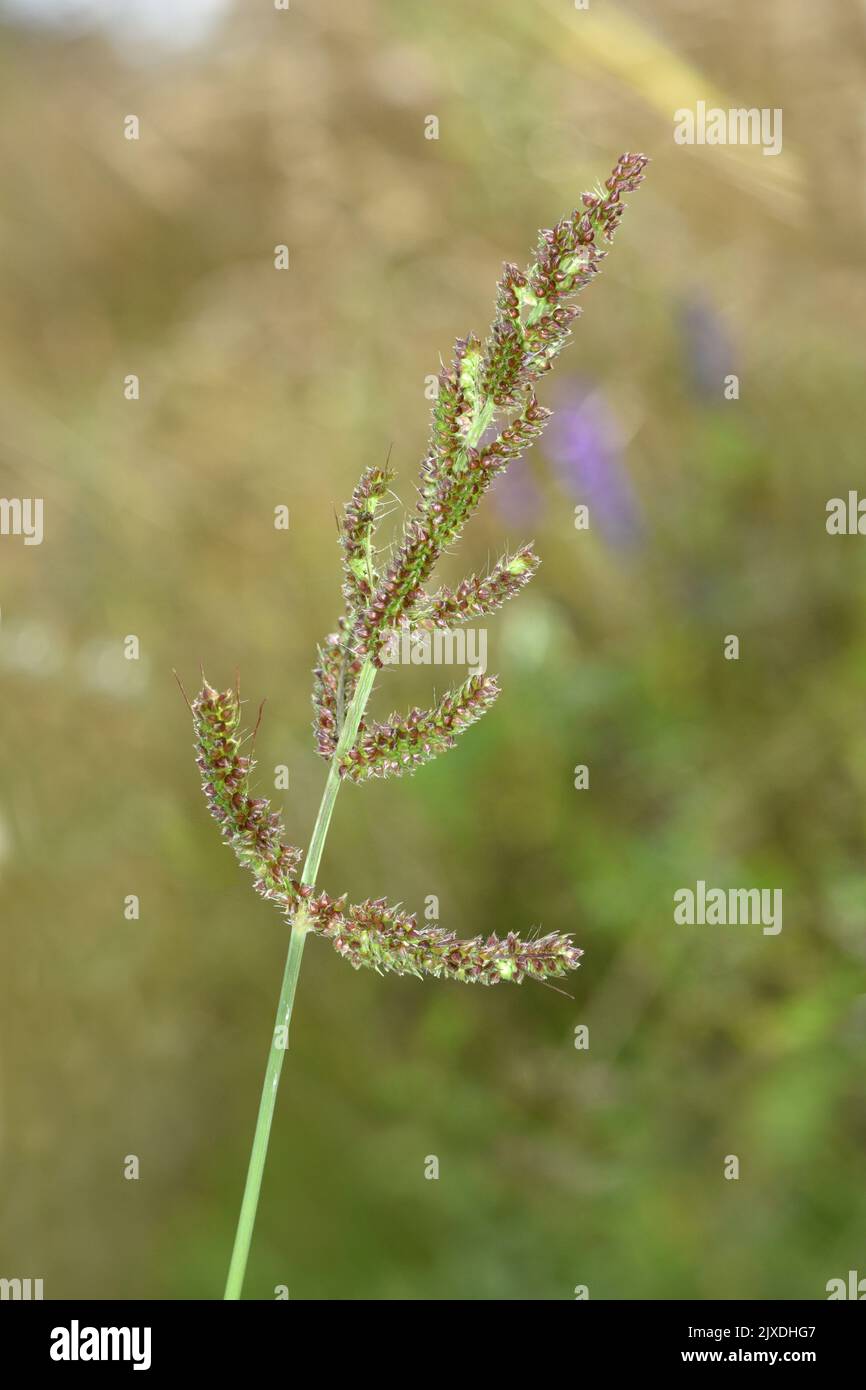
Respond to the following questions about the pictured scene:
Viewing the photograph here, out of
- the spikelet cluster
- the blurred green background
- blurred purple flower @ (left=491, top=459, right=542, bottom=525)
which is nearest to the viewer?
the spikelet cluster

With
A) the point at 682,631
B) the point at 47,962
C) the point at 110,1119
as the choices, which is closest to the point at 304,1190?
the point at 110,1119

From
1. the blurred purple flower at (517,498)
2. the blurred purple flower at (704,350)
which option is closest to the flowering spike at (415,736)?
the blurred purple flower at (517,498)

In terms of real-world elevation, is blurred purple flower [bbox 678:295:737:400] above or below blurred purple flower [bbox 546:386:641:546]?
above

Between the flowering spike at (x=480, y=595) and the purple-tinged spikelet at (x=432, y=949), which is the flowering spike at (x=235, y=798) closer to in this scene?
the purple-tinged spikelet at (x=432, y=949)

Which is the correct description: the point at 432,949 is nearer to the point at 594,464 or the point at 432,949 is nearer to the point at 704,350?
the point at 594,464

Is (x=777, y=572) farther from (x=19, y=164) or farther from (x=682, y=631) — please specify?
(x=19, y=164)

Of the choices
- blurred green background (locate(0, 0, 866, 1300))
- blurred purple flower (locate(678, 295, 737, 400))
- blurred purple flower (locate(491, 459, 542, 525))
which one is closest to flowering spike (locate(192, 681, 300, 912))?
blurred green background (locate(0, 0, 866, 1300))

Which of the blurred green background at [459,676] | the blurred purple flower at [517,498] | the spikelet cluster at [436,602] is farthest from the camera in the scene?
the blurred purple flower at [517,498]

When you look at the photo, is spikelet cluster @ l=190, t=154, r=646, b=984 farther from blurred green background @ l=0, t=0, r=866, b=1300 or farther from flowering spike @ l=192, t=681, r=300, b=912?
blurred green background @ l=0, t=0, r=866, b=1300

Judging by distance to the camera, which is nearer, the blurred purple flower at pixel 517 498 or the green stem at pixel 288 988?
the green stem at pixel 288 988
